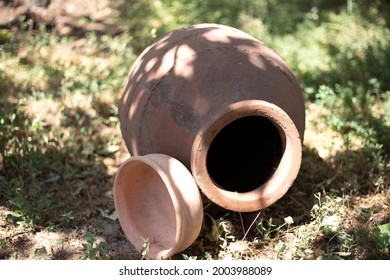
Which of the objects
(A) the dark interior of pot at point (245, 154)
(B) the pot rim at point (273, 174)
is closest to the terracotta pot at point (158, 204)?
(B) the pot rim at point (273, 174)

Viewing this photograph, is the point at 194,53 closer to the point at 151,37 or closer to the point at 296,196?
the point at 296,196

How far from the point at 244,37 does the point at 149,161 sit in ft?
3.19

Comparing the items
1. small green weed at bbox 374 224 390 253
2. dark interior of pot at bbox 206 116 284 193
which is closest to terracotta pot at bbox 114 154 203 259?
dark interior of pot at bbox 206 116 284 193

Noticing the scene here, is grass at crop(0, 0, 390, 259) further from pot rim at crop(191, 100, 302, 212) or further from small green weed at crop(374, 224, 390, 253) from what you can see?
pot rim at crop(191, 100, 302, 212)

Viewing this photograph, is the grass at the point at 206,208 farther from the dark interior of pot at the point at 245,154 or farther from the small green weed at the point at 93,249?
the dark interior of pot at the point at 245,154

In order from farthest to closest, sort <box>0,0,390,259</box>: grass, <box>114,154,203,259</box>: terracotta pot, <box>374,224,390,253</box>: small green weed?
1. <box>0,0,390,259</box>: grass
2. <box>374,224,390,253</box>: small green weed
3. <box>114,154,203,259</box>: terracotta pot

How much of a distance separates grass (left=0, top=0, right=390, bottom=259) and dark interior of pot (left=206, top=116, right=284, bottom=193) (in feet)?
0.70

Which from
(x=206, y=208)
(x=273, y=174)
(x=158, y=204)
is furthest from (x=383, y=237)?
(x=158, y=204)

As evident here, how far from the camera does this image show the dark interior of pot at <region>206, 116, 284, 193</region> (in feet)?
10.6

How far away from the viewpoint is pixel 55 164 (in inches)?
152

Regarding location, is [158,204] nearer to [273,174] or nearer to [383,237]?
[273,174]

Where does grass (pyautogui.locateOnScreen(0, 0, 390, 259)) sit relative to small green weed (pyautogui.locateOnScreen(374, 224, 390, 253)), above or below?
below

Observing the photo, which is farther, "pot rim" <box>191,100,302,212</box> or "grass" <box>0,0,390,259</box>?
"grass" <box>0,0,390,259</box>
